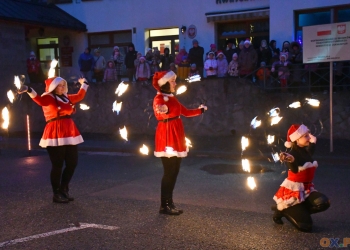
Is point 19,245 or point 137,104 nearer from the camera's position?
point 19,245

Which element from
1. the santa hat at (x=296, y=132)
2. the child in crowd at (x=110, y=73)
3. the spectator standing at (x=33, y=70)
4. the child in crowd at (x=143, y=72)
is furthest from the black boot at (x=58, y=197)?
the spectator standing at (x=33, y=70)

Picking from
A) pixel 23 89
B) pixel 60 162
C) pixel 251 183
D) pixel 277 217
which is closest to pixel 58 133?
pixel 60 162

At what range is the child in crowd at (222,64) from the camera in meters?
15.0

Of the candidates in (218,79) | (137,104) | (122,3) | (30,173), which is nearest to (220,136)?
(218,79)

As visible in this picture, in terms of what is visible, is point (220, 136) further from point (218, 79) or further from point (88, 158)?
point (88, 158)

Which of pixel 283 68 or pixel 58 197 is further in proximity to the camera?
pixel 283 68

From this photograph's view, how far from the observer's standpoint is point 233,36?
19531mm

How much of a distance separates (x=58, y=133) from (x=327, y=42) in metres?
7.26

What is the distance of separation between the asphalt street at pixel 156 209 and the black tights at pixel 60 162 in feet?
1.09

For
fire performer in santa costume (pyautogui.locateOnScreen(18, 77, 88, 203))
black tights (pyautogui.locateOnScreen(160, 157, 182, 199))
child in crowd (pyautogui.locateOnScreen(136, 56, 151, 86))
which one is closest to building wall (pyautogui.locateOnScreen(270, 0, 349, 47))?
child in crowd (pyautogui.locateOnScreen(136, 56, 151, 86))

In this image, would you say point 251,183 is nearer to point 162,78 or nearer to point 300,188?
point 300,188

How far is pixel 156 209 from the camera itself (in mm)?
7113

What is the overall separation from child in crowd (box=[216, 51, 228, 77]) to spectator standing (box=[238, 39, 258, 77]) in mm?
454

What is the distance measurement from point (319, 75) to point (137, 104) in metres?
5.91
